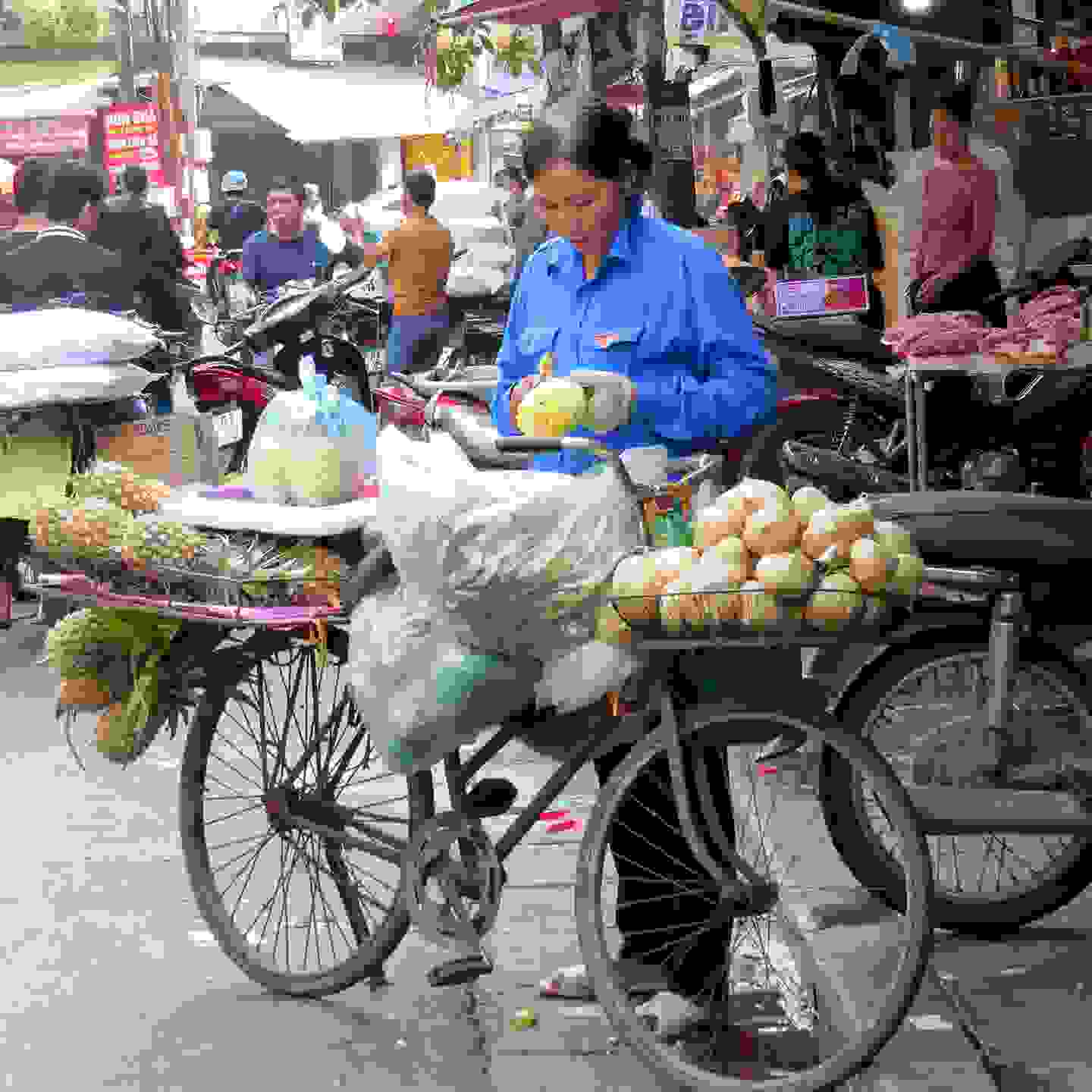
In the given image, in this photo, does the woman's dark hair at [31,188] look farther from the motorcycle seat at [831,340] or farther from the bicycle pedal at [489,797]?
the bicycle pedal at [489,797]

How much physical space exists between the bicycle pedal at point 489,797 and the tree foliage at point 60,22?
25.0 metres

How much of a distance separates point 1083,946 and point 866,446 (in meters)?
4.68

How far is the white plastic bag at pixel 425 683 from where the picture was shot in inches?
177

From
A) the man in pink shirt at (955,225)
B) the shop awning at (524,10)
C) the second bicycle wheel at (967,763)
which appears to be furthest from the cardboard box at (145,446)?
the second bicycle wheel at (967,763)

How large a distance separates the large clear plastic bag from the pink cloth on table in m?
8.55

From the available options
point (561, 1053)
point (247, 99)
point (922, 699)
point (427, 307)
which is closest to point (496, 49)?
point (427, 307)

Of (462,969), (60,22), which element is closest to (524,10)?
(462,969)

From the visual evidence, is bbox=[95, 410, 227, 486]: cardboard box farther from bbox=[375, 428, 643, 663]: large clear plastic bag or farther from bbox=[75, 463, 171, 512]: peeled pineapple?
bbox=[375, 428, 643, 663]: large clear plastic bag

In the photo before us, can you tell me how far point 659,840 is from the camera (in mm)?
4746

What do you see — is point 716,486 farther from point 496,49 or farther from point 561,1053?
point 496,49

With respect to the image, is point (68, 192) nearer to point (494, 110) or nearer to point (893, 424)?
point (893, 424)

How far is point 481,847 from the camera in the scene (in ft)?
15.5

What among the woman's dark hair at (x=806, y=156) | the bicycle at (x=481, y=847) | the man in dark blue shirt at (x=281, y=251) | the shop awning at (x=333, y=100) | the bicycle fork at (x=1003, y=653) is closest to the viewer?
the bicycle at (x=481, y=847)

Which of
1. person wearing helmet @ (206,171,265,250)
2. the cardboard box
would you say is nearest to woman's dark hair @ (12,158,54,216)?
the cardboard box
